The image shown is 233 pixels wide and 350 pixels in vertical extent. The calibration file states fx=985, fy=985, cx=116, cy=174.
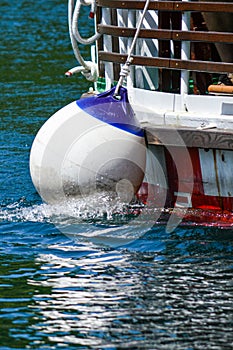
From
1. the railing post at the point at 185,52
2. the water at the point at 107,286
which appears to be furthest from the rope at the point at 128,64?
the water at the point at 107,286

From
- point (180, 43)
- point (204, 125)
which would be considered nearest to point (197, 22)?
point (180, 43)

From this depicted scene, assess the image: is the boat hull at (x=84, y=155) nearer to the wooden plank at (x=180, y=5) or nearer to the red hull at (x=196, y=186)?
the red hull at (x=196, y=186)

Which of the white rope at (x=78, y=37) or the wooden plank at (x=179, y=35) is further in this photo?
the white rope at (x=78, y=37)

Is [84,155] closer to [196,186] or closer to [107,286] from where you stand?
[196,186]

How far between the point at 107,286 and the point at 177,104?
80.6 inches

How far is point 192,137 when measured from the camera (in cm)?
845

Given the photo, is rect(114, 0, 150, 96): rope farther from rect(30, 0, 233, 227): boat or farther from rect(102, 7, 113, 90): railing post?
rect(102, 7, 113, 90): railing post

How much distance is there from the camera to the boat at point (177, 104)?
848 centimetres

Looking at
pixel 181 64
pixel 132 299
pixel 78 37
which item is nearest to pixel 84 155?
pixel 181 64

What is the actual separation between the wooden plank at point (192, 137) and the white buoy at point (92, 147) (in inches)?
4.9

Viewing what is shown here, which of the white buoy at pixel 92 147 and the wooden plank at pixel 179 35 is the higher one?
the wooden plank at pixel 179 35

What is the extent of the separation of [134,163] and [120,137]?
0.28 metres

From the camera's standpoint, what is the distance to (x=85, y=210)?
29.6ft

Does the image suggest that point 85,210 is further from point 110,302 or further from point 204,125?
point 110,302
